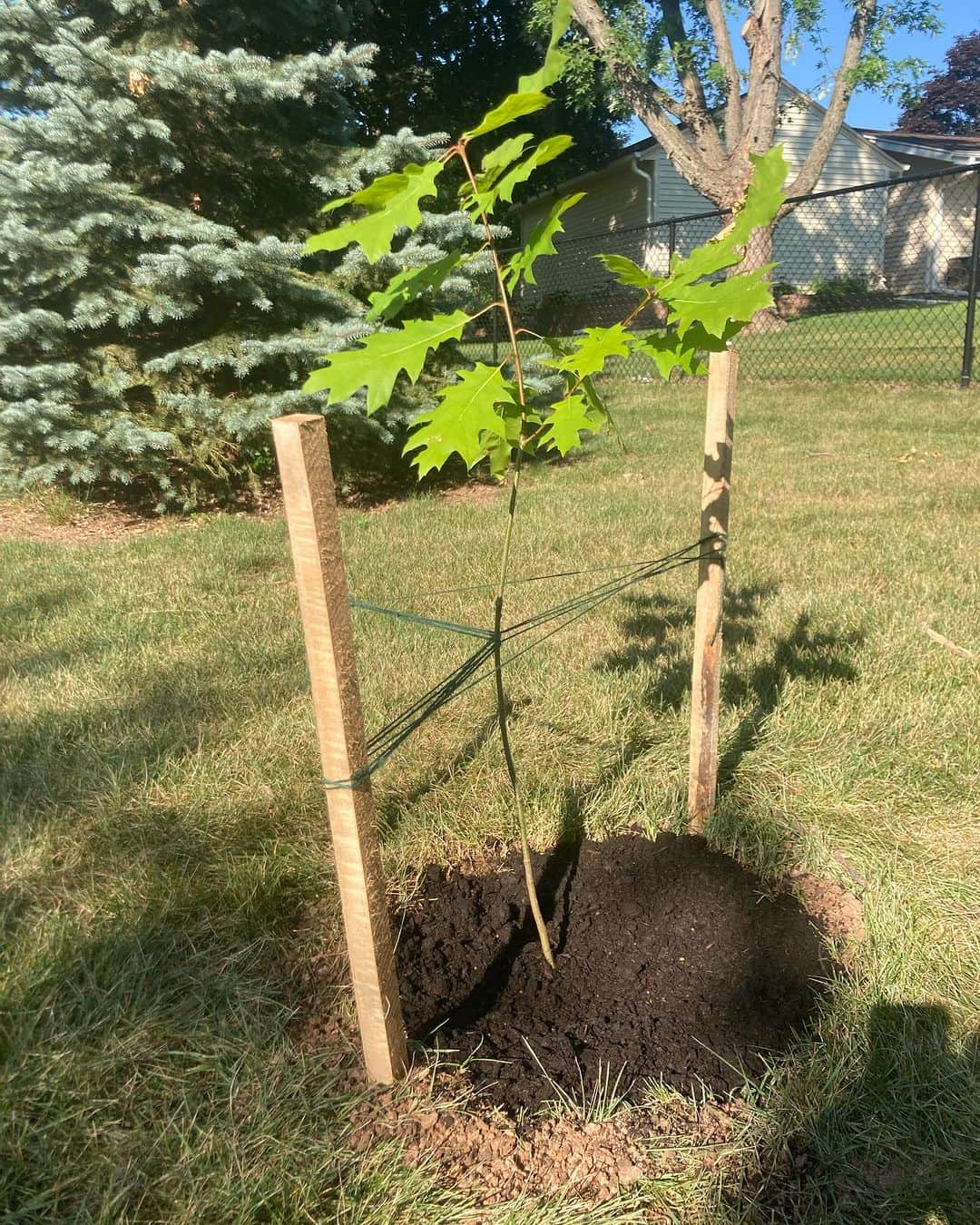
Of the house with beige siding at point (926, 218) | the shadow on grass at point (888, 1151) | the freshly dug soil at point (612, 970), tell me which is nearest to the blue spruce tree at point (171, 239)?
the freshly dug soil at point (612, 970)

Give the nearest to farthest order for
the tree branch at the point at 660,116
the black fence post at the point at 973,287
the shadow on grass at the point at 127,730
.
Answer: the shadow on grass at the point at 127,730, the black fence post at the point at 973,287, the tree branch at the point at 660,116

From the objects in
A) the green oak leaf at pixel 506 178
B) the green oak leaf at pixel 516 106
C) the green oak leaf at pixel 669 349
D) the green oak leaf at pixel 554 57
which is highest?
the green oak leaf at pixel 554 57

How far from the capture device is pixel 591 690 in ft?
9.05

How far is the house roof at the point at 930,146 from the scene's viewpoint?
21.2 meters

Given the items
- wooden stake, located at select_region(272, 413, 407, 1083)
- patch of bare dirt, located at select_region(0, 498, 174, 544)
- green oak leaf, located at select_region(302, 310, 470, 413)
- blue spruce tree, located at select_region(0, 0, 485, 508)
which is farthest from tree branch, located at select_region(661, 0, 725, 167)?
wooden stake, located at select_region(272, 413, 407, 1083)

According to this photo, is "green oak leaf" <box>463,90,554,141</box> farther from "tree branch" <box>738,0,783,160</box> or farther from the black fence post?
"tree branch" <box>738,0,783,160</box>

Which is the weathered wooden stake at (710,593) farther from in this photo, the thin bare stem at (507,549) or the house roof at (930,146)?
the house roof at (930,146)

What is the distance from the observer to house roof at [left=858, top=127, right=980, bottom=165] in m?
21.2

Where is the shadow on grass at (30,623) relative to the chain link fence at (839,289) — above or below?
below

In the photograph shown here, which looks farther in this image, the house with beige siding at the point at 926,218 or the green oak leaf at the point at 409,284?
the house with beige siding at the point at 926,218

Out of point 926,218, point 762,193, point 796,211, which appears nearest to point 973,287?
point 762,193

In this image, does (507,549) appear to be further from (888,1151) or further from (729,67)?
(729,67)

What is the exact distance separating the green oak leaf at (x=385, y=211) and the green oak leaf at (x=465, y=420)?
0.78ft

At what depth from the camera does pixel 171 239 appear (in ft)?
16.8
